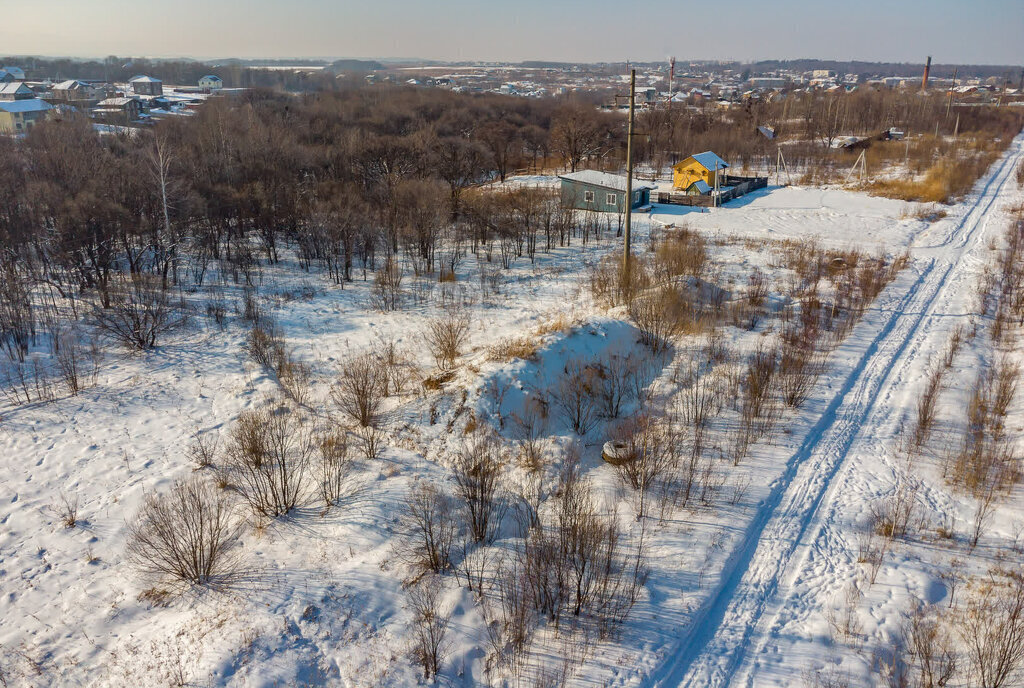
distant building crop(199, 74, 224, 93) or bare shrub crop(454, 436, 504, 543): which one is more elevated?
distant building crop(199, 74, 224, 93)

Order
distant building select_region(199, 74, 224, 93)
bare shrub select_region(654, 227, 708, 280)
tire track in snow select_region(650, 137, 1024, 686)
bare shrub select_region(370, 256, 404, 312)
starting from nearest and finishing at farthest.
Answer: tire track in snow select_region(650, 137, 1024, 686)
bare shrub select_region(370, 256, 404, 312)
bare shrub select_region(654, 227, 708, 280)
distant building select_region(199, 74, 224, 93)

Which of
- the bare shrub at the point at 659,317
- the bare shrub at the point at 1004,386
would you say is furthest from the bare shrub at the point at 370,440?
the bare shrub at the point at 1004,386

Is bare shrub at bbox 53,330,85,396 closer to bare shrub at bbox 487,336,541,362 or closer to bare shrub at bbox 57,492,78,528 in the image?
bare shrub at bbox 57,492,78,528

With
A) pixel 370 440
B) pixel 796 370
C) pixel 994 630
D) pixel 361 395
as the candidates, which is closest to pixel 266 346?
pixel 361 395

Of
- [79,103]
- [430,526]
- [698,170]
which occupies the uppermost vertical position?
[79,103]

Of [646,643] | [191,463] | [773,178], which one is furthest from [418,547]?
[773,178]

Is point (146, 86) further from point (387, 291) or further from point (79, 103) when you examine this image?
point (387, 291)

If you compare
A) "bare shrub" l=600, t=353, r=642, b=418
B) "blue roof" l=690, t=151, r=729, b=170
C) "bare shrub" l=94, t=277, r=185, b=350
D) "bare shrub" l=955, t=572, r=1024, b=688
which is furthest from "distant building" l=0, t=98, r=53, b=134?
"bare shrub" l=955, t=572, r=1024, b=688
